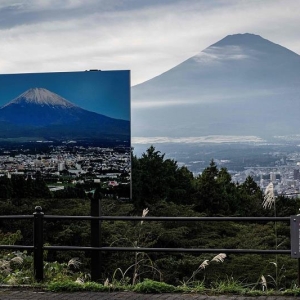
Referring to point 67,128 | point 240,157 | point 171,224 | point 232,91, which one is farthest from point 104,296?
point 232,91

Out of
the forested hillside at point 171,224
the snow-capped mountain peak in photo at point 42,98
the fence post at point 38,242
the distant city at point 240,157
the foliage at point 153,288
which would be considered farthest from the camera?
the distant city at point 240,157

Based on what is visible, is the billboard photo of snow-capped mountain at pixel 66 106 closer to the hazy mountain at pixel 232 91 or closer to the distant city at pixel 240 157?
the distant city at pixel 240 157

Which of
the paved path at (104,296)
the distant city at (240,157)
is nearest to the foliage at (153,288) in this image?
the paved path at (104,296)

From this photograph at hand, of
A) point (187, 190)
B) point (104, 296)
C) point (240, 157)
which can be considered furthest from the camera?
point (240, 157)

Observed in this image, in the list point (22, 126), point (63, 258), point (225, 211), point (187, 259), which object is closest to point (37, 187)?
point (22, 126)

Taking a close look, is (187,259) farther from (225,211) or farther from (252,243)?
(225,211)

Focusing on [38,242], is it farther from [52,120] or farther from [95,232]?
[52,120]
